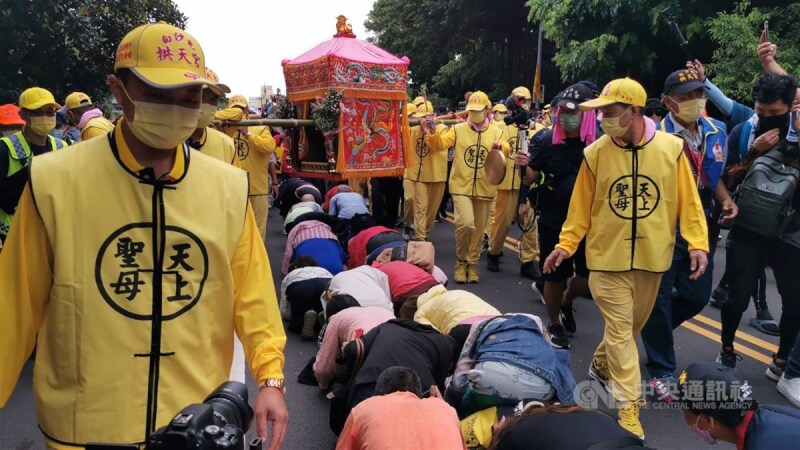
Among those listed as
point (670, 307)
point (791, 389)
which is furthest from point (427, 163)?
point (791, 389)

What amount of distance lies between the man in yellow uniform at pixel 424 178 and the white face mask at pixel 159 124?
21.9 ft

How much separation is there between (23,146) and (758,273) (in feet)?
17.4

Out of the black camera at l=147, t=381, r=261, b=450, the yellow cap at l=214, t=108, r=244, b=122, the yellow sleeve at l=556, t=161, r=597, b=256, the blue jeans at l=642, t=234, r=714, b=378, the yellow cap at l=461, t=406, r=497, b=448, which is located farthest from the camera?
the yellow cap at l=214, t=108, r=244, b=122

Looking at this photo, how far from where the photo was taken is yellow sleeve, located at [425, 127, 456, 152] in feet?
25.3

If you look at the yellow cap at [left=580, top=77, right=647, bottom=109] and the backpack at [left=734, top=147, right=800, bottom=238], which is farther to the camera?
the backpack at [left=734, top=147, right=800, bottom=238]

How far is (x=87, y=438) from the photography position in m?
1.78

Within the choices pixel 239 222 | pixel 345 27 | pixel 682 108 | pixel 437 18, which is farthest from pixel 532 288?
pixel 437 18

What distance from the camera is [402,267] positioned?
5434 millimetres

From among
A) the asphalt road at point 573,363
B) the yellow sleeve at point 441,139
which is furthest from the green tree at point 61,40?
the yellow sleeve at point 441,139

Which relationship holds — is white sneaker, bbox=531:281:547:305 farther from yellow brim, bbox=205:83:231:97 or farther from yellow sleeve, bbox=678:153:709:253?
yellow brim, bbox=205:83:231:97

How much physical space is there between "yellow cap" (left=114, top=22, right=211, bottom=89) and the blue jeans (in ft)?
11.4

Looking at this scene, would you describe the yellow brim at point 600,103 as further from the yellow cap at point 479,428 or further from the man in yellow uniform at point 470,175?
the man in yellow uniform at point 470,175

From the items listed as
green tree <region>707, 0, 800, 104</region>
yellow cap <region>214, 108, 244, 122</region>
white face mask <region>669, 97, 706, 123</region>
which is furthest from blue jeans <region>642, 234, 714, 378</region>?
green tree <region>707, 0, 800, 104</region>

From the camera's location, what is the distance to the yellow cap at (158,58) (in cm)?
179
